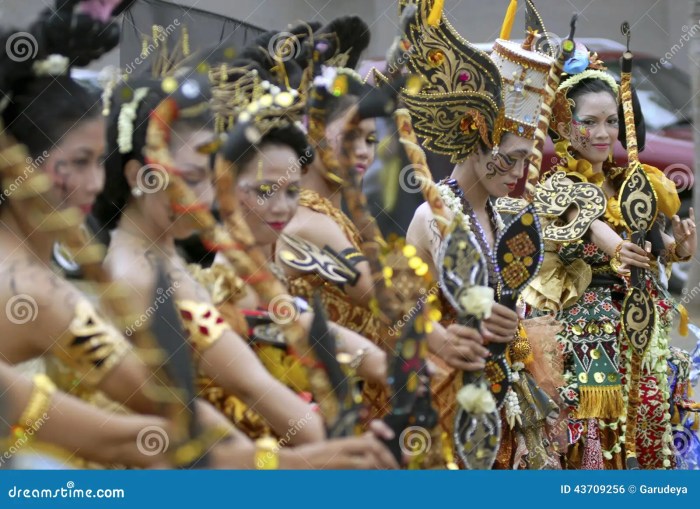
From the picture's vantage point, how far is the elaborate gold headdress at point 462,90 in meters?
4.99

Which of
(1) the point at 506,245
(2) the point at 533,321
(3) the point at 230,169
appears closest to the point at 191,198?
(3) the point at 230,169

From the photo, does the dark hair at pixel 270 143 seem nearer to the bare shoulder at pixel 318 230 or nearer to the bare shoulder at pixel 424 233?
the bare shoulder at pixel 318 230

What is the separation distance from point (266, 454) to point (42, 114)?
1158 mm

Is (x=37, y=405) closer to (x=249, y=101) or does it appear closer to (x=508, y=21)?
(x=249, y=101)

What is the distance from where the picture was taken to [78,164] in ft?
12.9

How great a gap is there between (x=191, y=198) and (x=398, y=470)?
102 cm

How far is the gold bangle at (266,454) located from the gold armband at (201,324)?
357mm

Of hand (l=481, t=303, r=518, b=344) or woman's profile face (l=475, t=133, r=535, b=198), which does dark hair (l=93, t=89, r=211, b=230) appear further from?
woman's profile face (l=475, t=133, r=535, b=198)

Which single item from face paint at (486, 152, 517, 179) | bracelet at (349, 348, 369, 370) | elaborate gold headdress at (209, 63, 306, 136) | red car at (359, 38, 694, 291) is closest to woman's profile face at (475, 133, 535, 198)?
face paint at (486, 152, 517, 179)

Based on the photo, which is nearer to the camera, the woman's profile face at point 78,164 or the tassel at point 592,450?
the woman's profile face at point 78,164

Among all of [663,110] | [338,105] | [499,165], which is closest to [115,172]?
[338,105]

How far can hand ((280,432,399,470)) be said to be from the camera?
4219mm

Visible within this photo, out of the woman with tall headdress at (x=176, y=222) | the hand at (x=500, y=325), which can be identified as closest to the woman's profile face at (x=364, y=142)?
the hand at (x=500, y=325)

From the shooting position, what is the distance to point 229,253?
14.1ft
